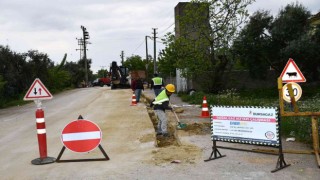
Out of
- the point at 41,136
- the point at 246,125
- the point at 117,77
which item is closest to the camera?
the point at 246,125

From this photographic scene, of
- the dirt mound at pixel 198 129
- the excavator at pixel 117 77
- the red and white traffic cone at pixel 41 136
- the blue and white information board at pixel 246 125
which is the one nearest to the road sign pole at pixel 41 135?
the red and white traffic cone at pixel 41 136

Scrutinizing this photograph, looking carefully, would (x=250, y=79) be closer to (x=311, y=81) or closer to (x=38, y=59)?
(x=311, y=81)

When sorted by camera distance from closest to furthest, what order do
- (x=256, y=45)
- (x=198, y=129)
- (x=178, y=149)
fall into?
(x=178, y=149) → (x=198, y=129) → (x=256, y=45)

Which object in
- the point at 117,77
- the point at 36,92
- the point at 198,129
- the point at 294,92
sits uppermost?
the point at 117,77

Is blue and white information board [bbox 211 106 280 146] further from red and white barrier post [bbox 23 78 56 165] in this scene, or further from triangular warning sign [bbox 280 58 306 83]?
red and white barrier post [bbox 23 78 56 165]

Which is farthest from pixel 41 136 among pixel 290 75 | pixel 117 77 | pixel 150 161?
pixel 117 77

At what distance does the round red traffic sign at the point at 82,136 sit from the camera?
26.7 ft

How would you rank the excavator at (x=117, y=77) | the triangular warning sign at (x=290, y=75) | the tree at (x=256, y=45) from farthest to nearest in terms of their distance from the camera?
the excavator at (x=117, y=77), the tree at (x=256, y=45), the triangular warning sign at (x=290, y=75)

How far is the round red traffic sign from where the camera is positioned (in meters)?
8.12

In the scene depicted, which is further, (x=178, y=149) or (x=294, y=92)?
(x=178, y=149)

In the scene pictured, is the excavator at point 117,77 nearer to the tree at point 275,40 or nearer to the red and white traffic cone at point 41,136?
the tree at point 275,40

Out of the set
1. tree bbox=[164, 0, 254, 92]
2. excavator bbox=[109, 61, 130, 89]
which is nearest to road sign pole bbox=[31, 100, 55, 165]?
tree bbox=[164, 0, 254, 92]

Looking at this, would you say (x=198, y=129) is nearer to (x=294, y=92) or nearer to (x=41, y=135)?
(x=294, y=92)

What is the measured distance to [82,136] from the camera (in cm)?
813
